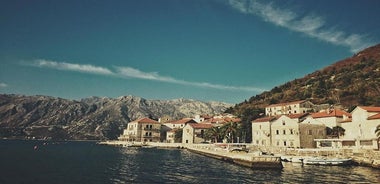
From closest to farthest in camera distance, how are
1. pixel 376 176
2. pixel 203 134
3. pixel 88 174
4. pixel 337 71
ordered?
pixel 376 176 → pixel 88 174 → pixel 203 134 → pixel 337 71

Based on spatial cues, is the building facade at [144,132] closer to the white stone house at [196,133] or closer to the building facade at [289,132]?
the white stone house at [196,133]

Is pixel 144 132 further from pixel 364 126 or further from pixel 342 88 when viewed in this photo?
pixel 364 126

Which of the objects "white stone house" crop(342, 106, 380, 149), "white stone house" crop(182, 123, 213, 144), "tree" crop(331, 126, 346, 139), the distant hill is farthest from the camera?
the distant hill

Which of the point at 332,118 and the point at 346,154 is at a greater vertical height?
the point at 332,118

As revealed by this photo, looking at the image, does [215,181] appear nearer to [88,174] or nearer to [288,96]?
[88,174]

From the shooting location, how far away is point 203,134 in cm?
13462

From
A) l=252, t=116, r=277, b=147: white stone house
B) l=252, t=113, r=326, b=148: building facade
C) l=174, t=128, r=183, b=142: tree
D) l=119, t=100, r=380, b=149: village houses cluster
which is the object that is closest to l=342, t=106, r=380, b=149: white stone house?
l=119, t=100, r=380, b=149: village houses cluster

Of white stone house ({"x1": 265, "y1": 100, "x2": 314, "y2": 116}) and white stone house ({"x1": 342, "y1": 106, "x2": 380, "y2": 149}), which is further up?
white stone house ({"x1": 265, "y1": 100, "x2": 314, "y2": 116})

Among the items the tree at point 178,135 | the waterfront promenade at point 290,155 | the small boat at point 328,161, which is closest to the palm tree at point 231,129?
the waterfront promenade at point 290,155

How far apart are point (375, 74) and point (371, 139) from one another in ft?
365

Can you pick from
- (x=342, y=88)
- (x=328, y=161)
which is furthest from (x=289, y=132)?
(x=342, y=88)

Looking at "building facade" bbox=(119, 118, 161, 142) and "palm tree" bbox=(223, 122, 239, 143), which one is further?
"building facade" bbox=(119, 118, 161, 142)

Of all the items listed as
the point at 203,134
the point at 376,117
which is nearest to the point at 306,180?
the point at 376,117

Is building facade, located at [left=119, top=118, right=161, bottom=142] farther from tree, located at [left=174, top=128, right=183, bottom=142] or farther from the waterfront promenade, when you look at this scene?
the waterfront promenade
